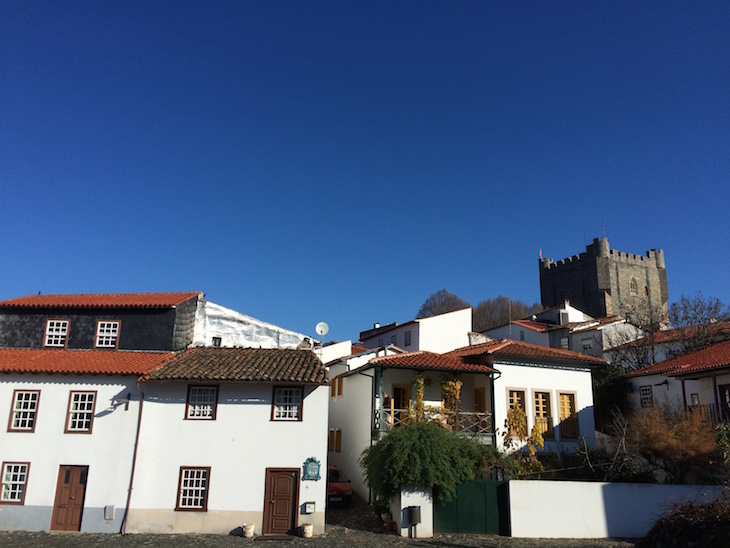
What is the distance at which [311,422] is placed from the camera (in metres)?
19.8

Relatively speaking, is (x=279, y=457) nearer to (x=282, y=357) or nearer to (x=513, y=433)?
(x=282, y=357)

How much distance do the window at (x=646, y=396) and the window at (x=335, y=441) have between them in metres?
15.7

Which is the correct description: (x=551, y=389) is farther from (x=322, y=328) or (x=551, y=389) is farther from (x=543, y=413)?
(x=322, y=328)

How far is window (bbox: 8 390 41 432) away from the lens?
19562 millimetres

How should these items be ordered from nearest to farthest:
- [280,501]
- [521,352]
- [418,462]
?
[418,462] → [280,501] → [521,352]

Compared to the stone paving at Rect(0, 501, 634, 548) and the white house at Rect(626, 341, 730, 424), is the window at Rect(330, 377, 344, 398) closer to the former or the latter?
the stone paving at Rect(0, 501, 634, 548)

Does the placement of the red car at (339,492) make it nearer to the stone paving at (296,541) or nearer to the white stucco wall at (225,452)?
the stone paving at (296,541)

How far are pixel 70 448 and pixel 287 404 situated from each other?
7.41 metres

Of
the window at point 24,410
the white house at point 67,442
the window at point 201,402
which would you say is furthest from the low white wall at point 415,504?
the window at point 24,410

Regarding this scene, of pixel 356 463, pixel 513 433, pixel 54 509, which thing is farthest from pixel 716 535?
pixel 54 509

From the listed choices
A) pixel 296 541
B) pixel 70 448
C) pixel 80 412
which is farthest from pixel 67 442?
pixel 296 541

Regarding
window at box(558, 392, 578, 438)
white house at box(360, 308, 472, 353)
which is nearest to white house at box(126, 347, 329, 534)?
window at box(558, 392, 578, 438)

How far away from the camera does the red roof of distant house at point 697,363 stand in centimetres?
2420

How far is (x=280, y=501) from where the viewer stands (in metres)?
19.1
